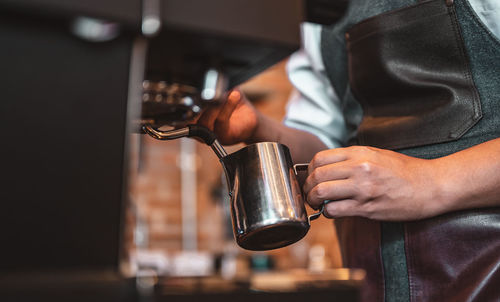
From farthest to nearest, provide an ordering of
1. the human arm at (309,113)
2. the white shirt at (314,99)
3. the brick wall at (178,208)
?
the brick wall at (178,208)
the white shirt at (314,99)
the human arm at (309,113)

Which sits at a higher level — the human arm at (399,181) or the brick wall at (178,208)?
the brick wall at (178,208)

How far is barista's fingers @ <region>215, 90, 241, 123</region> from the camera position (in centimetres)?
71

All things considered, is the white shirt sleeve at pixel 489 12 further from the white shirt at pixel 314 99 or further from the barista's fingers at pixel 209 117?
the barista's fingers at pixel 209 117

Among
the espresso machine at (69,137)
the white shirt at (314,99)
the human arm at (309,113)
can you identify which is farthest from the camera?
the white shirt at (314,99)

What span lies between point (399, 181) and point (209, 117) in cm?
28

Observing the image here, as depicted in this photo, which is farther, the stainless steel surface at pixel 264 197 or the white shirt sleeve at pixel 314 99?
the white shirt sleeve at pixel 314 99

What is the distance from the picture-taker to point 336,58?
851mm

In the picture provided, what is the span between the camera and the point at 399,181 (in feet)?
1.94

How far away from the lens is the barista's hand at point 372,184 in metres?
0.58

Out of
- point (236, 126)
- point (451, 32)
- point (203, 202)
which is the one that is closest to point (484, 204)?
point (451, 32)

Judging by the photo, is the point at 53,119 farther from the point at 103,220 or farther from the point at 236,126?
the point at 236,126

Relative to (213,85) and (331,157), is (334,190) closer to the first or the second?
(331,157)

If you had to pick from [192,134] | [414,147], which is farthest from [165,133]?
[414,147]

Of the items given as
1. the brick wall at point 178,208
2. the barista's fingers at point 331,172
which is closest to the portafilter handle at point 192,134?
the barista's fingers at point 331,172
